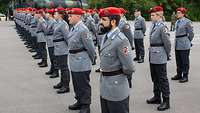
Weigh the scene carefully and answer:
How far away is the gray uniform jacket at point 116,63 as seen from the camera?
216 inches

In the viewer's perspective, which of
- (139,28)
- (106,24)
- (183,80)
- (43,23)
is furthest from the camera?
(139,28)

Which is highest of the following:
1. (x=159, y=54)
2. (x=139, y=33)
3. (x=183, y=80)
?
(x=159, y=54)

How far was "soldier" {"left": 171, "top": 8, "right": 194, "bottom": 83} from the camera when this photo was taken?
33.5 ft

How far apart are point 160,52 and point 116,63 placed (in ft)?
8.72

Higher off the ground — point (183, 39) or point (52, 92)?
point (183, 39)

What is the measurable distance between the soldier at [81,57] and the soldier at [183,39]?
3.34 m

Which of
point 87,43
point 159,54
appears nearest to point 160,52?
point 159,54

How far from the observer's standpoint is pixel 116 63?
5574 mm

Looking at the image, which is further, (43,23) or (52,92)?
(43,23)

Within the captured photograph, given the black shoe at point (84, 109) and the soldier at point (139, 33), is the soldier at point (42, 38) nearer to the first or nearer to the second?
the soldier at point (139, 33)

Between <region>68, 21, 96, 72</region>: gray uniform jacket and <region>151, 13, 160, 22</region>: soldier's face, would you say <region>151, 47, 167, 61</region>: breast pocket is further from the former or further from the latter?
<region>68, 21, 96, 72</region>: gray uniform jacket

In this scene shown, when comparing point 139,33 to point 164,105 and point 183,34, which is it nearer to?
point 183,34

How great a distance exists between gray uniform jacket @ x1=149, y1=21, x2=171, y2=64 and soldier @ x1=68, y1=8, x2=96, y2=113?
121 centimetres

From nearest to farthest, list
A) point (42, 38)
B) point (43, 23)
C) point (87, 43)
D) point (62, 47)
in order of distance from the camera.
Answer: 1. point (87, 43)
2. point (62, 47)
3. point (43, 23)
4. point (42, 38)
